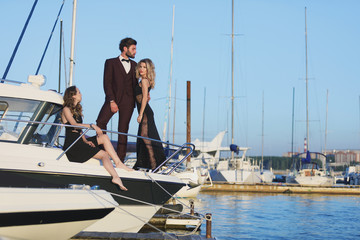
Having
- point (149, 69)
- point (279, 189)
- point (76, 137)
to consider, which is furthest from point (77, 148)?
point (279, 189)

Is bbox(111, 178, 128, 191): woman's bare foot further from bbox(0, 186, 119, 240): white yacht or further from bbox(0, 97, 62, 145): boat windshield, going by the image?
bbox(0, 186, 119, 240): white yacht

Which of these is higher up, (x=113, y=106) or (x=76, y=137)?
(x=113, y=106)

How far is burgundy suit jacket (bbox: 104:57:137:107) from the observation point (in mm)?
8215

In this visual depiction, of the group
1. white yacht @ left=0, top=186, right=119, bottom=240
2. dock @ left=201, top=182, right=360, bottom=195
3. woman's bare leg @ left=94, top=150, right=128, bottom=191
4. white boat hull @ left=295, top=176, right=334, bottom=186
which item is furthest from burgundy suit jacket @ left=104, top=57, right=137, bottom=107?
white boat hull @ left=295, top=176, right=334, bottom=186

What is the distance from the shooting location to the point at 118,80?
8.23 meters

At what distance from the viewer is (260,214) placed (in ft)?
69.7

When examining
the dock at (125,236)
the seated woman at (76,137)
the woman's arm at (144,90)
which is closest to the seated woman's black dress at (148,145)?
the woman's arm at (144,90)

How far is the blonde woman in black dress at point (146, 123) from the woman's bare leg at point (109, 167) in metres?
0.91

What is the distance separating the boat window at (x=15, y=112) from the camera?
7.43 metres

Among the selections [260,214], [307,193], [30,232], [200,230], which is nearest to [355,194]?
[307,193]

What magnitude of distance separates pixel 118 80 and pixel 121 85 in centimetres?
10

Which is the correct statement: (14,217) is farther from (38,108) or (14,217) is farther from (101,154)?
(38,108)

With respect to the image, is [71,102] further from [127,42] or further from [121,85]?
[127,42]

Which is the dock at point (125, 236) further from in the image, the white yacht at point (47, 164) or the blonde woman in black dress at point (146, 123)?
the blonde woman in black dress at point (146, 123)
